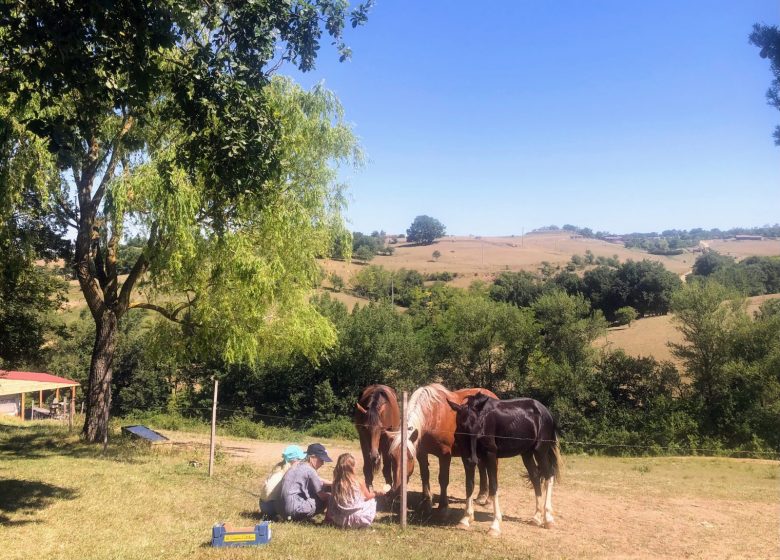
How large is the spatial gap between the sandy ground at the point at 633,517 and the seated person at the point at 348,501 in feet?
4.56

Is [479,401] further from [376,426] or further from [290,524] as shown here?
[290,524]

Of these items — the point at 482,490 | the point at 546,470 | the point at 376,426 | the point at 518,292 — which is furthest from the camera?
the point at 518,292

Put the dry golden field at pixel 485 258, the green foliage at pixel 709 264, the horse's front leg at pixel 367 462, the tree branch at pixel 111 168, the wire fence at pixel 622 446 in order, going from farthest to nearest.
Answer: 1. the dry golden field at pixel 485 258
2. the green foliage at pixel 709 264
3. the wire fence at pixel 622 446
4. the tree branch at pixel 111 168
5. the horse's front leg at pixel 367 462

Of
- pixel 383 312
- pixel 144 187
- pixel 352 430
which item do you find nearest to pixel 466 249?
pixel 383 312

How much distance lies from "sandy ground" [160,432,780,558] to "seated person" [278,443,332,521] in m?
1.72

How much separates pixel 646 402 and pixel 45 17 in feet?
85.6

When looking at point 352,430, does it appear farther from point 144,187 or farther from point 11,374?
point 11,374

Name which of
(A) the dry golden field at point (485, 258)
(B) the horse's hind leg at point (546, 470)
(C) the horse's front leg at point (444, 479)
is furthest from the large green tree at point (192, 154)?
(A) the dry golden field at point (485, 258)

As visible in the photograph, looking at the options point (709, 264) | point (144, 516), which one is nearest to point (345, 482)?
point (144, 516)

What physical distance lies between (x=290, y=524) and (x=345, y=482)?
89 centimetres

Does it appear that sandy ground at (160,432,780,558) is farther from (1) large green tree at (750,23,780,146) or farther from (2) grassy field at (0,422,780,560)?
(1) large green tree at (750,23,780,146)

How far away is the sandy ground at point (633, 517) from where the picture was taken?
22.6 feet

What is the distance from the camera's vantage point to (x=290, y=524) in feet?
23.2

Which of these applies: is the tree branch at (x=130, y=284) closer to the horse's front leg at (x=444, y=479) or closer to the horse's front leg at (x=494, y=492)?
the horse's front leg at (x=444, y=479)
